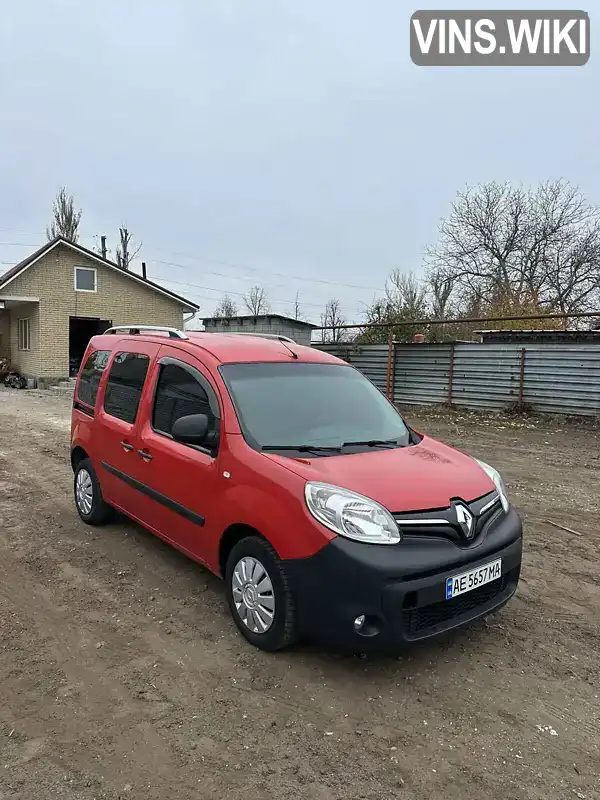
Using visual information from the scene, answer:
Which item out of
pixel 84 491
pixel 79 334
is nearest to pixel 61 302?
pixel 79 334

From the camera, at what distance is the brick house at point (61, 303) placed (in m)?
21.6

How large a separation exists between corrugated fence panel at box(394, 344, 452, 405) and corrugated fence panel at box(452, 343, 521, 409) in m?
0.33

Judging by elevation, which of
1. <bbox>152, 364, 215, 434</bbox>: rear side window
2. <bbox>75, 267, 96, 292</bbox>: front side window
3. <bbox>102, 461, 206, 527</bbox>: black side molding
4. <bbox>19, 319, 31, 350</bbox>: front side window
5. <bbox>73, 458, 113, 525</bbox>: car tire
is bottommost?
<bbox>73, 458, 113, 525</bbox>: car tire

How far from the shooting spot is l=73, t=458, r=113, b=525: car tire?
505 centimetres

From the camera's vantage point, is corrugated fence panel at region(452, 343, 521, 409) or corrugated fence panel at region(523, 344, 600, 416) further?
corrugated fence panel at region(452, 343, 521, 409)

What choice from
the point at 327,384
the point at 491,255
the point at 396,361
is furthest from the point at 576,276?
the point at 327,384

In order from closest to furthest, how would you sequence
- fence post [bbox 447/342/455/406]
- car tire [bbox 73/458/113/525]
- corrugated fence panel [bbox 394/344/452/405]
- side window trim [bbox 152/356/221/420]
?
side window trim [bbox 152/356/221/420] < car tire [bbox 73/458/113/525] < fence post [bbox 447/342/455/406] < corrugated fence panel [bbox 394/344/452/405]

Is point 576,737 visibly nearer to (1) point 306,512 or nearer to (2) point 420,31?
(1) point 306,512

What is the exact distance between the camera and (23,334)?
23.5 m

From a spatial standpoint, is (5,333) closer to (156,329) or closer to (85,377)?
(85,377)

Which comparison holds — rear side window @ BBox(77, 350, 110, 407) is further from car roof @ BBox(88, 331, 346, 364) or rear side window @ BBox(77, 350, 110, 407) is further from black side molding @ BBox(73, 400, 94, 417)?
car roof @ BBox(88, 331, 346, 364)

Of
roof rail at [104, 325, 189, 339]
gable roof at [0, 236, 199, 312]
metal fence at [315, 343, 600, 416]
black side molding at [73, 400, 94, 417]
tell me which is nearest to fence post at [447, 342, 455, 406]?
metal fence at [315, 343, 600, 416]

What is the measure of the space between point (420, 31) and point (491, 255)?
903 inches

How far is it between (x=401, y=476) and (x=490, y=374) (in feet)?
35.8
